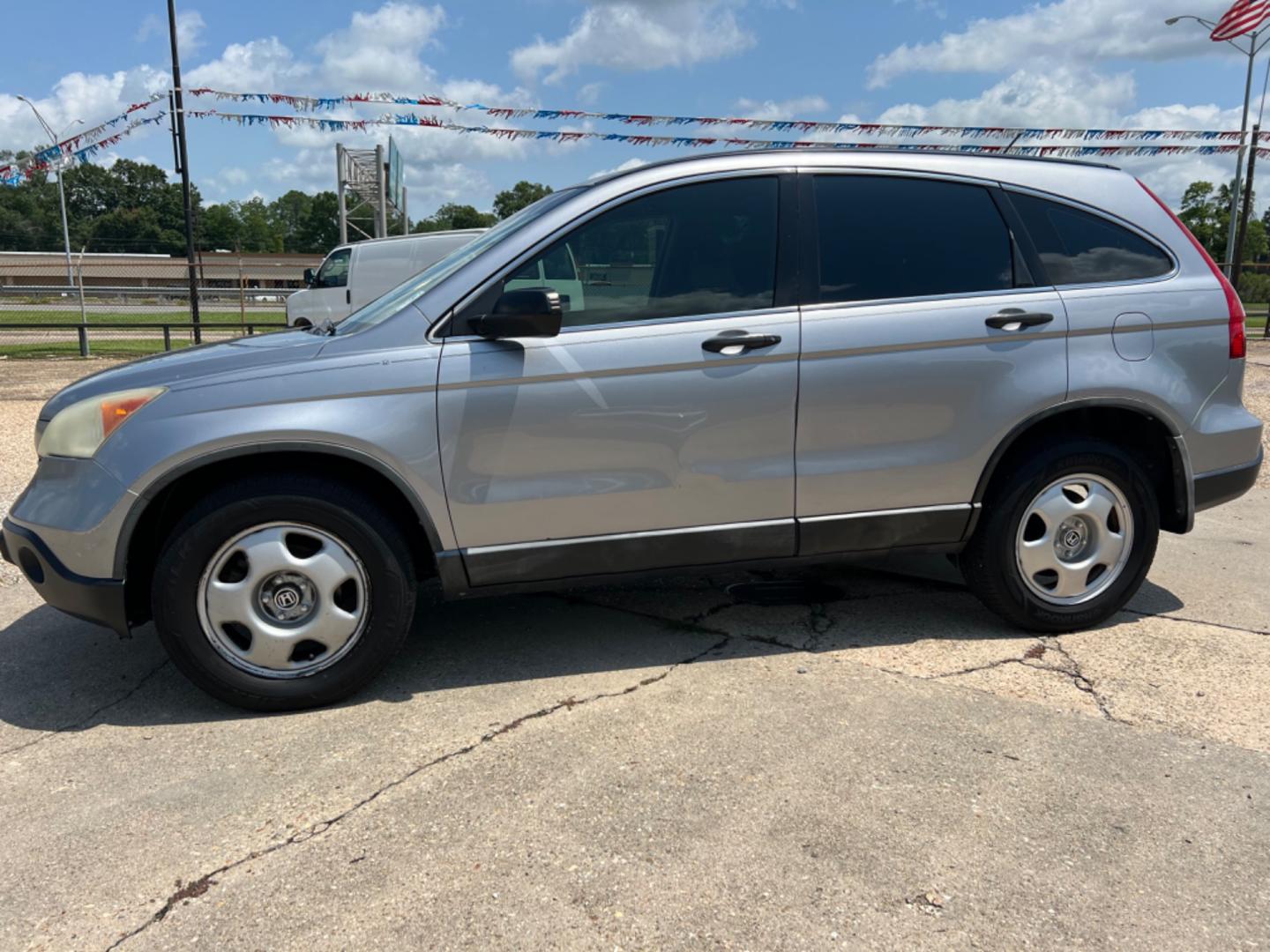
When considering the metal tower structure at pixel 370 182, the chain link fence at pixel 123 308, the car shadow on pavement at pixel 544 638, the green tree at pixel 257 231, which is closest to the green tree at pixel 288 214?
the green tree at pixel 257 231

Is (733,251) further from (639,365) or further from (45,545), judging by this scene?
(45,545)

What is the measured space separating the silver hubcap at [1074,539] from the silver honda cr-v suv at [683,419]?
0.04 ft

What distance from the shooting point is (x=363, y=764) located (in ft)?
9.69

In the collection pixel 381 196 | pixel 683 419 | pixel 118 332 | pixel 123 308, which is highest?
pixel 381 196

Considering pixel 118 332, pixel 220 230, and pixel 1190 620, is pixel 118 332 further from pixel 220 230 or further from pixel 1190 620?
pixel 220 230

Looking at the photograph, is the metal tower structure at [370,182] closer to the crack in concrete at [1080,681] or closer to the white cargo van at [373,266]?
the white cargo van at [373,266]

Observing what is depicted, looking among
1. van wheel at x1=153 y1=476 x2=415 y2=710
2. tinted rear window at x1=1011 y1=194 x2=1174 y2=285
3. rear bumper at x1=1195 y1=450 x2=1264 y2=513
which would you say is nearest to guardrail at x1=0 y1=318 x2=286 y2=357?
van wheel at x1=153 y1=476 x2=415 y2=710

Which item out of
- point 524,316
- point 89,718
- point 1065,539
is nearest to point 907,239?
point 1065,539

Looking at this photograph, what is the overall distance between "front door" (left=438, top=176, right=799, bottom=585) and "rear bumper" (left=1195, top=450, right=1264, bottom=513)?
1.81 m

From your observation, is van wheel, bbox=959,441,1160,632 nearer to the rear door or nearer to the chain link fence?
the rear door

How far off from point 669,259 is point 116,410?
1994 millimetres

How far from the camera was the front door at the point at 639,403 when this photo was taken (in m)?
3.28

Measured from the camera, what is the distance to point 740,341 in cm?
341

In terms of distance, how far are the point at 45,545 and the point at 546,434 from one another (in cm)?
173
